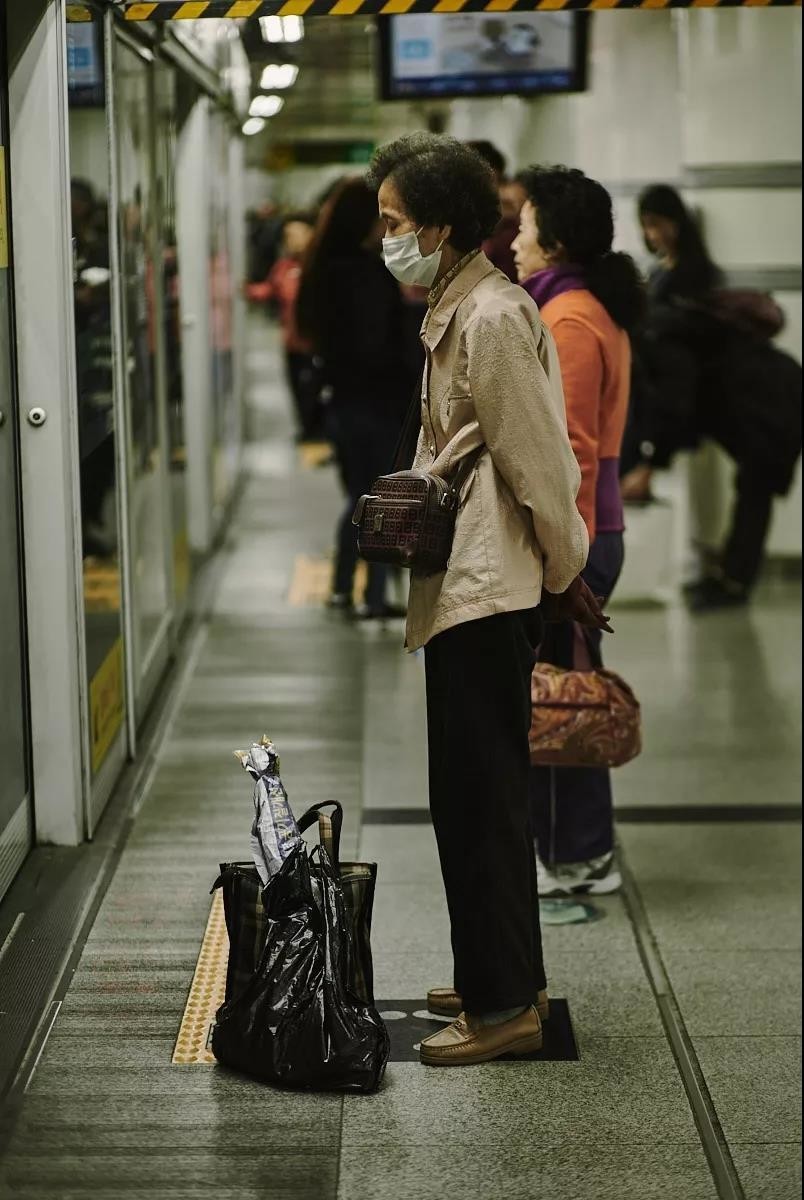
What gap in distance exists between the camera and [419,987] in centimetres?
406

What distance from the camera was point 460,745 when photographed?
3467mm

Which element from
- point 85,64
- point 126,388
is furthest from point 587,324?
point 126,388

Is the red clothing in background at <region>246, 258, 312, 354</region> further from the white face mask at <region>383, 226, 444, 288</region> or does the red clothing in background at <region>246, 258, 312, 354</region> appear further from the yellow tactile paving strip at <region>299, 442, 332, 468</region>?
the white face mask at <region>383, 226, 444, 288</region>

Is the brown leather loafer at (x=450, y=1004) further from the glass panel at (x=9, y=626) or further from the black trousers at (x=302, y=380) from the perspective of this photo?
the black trousers at (x=302, y=380)

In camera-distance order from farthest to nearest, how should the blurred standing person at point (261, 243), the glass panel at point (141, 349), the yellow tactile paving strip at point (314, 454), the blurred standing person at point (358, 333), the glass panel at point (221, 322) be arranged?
the blurred standing person at point (261, 243)
the yellow tactile paving strip at point (314, 454)
the glass panel at point (221, 322)
the blurred standing person at point (358, 333)
the glass panel at point (141, 349)

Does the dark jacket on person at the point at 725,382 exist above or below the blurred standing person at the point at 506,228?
below

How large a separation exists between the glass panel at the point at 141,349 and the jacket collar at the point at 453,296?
2.36m

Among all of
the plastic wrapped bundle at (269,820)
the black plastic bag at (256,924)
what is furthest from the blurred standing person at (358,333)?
the black plastic bag at (256,924)

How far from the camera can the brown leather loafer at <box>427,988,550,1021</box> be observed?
12.6ft

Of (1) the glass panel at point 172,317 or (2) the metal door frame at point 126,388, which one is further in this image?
(1) the glass panel at point 172,317

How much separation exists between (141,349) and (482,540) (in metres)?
3.20

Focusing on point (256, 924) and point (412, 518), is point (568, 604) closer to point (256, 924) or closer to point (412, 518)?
point (412, 518)

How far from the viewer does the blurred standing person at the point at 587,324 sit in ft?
13.6

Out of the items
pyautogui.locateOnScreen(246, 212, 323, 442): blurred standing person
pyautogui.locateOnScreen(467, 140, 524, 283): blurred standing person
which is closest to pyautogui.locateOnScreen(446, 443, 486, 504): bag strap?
pyautogui.locateOnScreen(467, 140, 524, 283): blurred standing person
